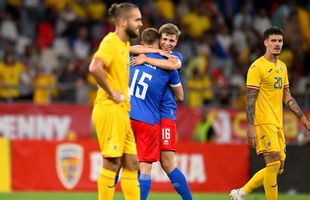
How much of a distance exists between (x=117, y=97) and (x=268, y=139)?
10.4ft

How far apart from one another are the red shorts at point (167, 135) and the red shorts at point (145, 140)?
0.73 feet

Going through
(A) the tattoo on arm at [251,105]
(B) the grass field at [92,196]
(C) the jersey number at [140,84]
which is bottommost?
(B) the grass field at [92,196]

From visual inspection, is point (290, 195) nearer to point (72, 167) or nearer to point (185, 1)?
point (72, 167)

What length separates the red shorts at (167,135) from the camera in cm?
1185

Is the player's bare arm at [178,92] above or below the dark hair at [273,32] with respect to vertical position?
below

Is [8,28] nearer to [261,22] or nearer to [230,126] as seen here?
[230,126]

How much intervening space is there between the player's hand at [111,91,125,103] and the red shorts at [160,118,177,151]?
6.90 feet

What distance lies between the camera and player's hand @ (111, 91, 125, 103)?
974cm

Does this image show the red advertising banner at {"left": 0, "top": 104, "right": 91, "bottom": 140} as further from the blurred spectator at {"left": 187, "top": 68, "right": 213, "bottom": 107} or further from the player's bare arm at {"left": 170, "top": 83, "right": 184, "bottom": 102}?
the player's bare arm at {"left": 170, "top": 83, "right": 184, "bottom": 102}

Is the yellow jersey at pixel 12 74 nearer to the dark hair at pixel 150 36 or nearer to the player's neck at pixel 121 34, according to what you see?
the dark hair at pixel 150 36

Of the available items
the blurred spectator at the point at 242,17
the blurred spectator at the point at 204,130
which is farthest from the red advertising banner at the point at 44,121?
the blurred spectator at the point at 242,17

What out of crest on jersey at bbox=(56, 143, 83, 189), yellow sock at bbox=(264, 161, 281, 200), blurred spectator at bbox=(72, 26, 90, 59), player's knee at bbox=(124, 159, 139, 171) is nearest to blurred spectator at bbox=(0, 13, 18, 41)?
blurred spectator at bbox=(72, 26, 90, 59)

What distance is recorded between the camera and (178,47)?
23078mm

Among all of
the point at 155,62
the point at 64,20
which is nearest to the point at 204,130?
the point at 64,20
